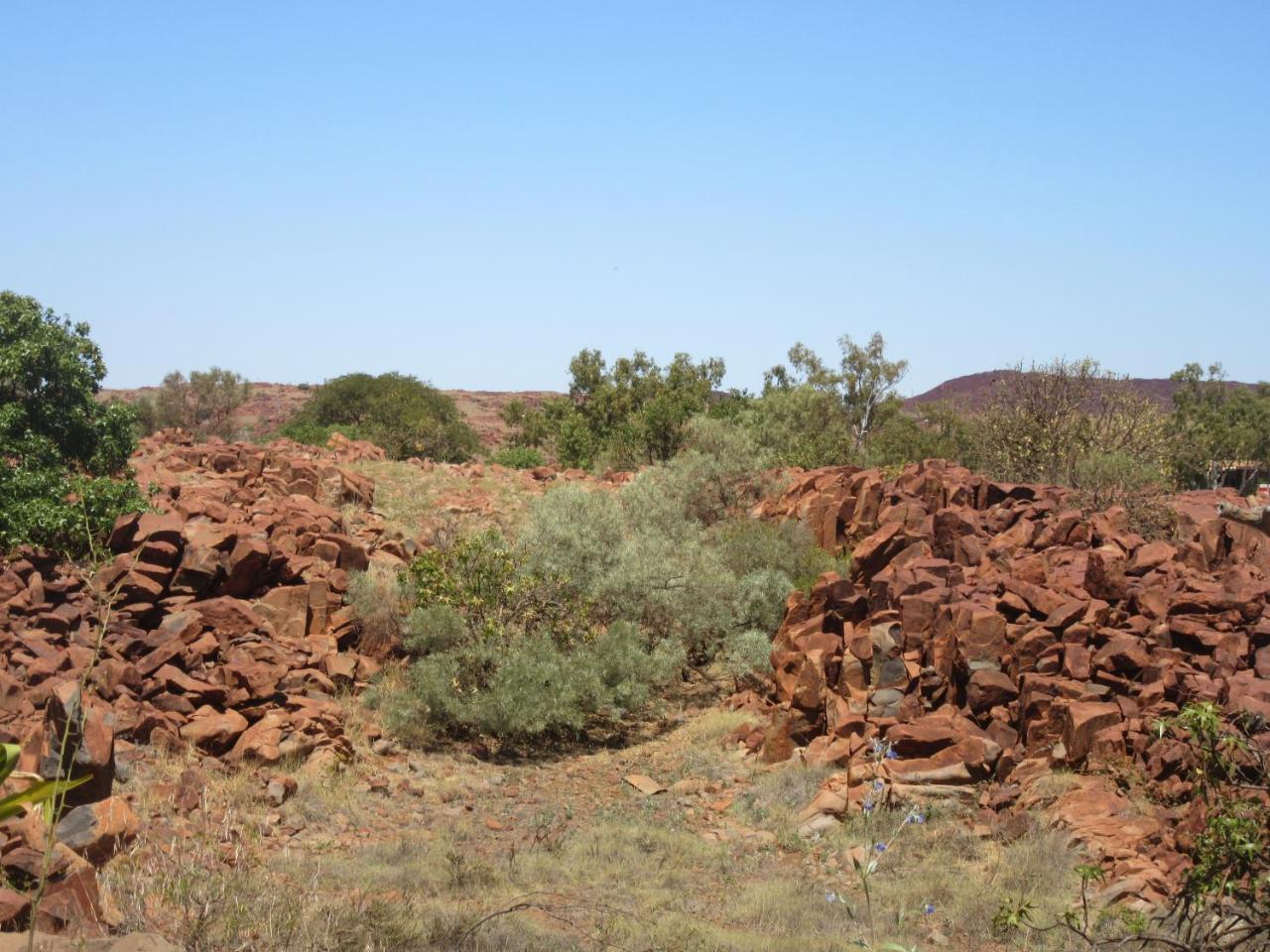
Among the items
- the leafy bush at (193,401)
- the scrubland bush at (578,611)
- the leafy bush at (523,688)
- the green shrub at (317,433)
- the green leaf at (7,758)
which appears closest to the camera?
the green leaf at (7,758)

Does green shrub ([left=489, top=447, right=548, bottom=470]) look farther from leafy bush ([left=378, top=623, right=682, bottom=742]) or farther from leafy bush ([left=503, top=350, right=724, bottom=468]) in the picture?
leafy bush ([left=378, top=623, right=682, bottom=742])

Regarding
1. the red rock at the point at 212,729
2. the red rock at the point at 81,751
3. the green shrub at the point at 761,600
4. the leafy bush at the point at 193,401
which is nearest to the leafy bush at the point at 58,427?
the red rock at the point at 212,729

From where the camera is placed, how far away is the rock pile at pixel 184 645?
8539 mm

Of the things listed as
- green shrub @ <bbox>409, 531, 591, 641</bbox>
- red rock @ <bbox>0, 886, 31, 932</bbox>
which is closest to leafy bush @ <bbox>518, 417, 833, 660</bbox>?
green shrub @ <bbox>409, 531, 591, 641</bbox>

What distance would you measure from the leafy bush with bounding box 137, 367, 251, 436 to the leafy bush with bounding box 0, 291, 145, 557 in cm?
3389

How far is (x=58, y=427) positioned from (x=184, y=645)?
5.26 metres

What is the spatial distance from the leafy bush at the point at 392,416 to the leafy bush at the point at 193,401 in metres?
4.17

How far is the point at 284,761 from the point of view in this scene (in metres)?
12.3

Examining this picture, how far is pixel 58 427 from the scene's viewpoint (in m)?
16.8

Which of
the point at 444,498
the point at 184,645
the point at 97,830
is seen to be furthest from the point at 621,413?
the point at 97,830

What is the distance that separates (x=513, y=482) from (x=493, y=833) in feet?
52.7

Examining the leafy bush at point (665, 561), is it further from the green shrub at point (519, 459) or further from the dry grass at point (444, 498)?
the green shrub at point (519, 459)

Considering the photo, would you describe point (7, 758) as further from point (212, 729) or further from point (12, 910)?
point (212, 729)

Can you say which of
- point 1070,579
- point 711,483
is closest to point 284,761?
point 1070,579
